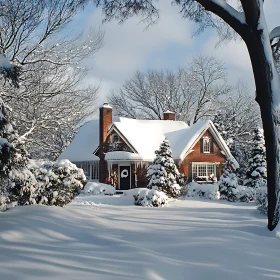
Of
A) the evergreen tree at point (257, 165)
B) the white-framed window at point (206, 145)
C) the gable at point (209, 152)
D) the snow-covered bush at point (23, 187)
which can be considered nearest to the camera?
the snow-covered bush at point (23, 187)

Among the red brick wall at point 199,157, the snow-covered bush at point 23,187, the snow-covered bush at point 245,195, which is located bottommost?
the snow-covered bush at point 245,195

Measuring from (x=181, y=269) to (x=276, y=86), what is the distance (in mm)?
5469

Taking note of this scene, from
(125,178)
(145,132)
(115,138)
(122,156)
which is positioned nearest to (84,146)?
(115,138)

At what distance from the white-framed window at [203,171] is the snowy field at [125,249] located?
79.1 feet

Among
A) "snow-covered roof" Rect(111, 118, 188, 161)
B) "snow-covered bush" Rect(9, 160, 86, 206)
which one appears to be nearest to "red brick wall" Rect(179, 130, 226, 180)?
"snow-covered roof" Rect(111, 118, 188, 161)

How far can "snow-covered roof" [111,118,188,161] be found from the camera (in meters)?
32.6

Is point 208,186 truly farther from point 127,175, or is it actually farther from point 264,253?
point 264,253

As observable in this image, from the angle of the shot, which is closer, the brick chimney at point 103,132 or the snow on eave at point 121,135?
the snow on eave at point 121,135

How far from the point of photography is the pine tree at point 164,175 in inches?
895

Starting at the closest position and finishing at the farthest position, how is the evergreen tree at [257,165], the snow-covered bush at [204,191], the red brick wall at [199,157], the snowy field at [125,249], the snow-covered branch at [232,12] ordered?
the snowy field at [125,249]
the snow-covered branch at [232,12]
the snow-covered bush at [204,191]
the evergreen tree at [257,165]
the red brick wall at [199,157]

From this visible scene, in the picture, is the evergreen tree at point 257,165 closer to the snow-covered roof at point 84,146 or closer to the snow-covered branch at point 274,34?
the snow-covered roof at point 84,146

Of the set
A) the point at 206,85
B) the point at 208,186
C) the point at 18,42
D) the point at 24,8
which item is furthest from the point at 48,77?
the point at 206,85

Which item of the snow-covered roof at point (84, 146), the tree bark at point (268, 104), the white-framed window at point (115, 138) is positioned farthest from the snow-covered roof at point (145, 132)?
the tree bark at point (268, 104)

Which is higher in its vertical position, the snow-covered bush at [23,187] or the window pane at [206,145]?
the window pane at [206,145]
